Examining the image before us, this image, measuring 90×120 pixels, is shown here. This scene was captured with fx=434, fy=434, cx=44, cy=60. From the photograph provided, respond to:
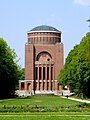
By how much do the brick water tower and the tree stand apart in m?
46.1

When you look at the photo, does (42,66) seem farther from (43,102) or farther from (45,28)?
(43,102)

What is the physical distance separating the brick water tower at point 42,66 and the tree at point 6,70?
151ft

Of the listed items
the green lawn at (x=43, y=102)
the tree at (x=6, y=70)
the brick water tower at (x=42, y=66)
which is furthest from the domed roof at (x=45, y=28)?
the green lawn at (x=43, y=102)

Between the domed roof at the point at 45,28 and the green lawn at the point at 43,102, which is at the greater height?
the domed roof at the point at 45,28

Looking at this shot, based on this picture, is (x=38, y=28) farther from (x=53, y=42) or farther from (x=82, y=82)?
(x=82, y=82)

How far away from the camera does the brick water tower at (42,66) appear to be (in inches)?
5187

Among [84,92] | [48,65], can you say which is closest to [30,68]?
[48,65]

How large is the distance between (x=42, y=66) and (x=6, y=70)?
197ft

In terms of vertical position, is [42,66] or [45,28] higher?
[45,28]

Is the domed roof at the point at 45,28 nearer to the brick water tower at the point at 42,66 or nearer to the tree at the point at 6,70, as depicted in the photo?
the brick water tower at the point at 42,66

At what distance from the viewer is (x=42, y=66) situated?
134 m

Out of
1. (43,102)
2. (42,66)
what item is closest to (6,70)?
(43,102)

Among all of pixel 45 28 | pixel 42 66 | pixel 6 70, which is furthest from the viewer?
pixel 45 28

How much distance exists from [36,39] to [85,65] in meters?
71.1
